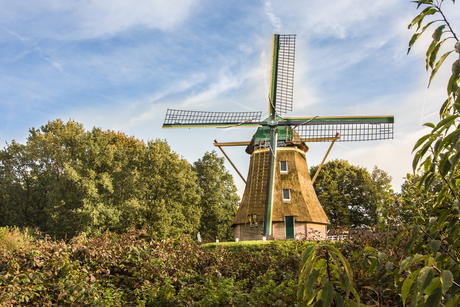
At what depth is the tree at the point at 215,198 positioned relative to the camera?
30.5m

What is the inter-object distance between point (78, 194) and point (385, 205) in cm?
2251

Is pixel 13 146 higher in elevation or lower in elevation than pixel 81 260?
higher

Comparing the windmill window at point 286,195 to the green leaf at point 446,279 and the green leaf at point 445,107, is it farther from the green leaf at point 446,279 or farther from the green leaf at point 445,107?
the green leaf at point 446,279

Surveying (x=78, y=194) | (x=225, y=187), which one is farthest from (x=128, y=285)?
(x=225, y=187)

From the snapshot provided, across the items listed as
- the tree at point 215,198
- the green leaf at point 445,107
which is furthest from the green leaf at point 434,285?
the tree at point 215,198

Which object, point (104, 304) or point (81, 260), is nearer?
point (104, 304)

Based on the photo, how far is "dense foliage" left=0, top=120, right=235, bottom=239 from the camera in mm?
23828

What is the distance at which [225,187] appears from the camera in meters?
32.5

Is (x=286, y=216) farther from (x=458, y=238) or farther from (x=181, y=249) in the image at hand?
(x=458, y=238)

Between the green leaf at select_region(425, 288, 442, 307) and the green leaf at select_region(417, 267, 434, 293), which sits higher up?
the green leaf at select_region(417, 267, 434, 293)

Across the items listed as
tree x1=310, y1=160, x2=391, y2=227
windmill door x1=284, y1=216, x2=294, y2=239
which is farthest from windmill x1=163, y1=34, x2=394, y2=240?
tree x1=310, y1=160, x2=391, y2=227

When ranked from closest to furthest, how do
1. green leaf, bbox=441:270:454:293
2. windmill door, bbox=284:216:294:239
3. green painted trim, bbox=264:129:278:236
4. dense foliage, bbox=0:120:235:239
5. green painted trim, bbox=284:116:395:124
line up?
1. green leaf, bbox=441:270:454:293
2. green painted trim, bbox=264:129:278:236
3. windmill door, bbox=284:216:294:239
4. green painted trim, bbox=284:116:395:124
5. dense foliage, bbox=0:120:235:239

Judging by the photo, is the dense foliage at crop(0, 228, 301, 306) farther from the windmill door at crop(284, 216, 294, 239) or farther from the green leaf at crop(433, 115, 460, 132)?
the windmill door at crop(284, 216, 294, 239)

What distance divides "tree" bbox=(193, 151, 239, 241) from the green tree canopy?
1.56 m
